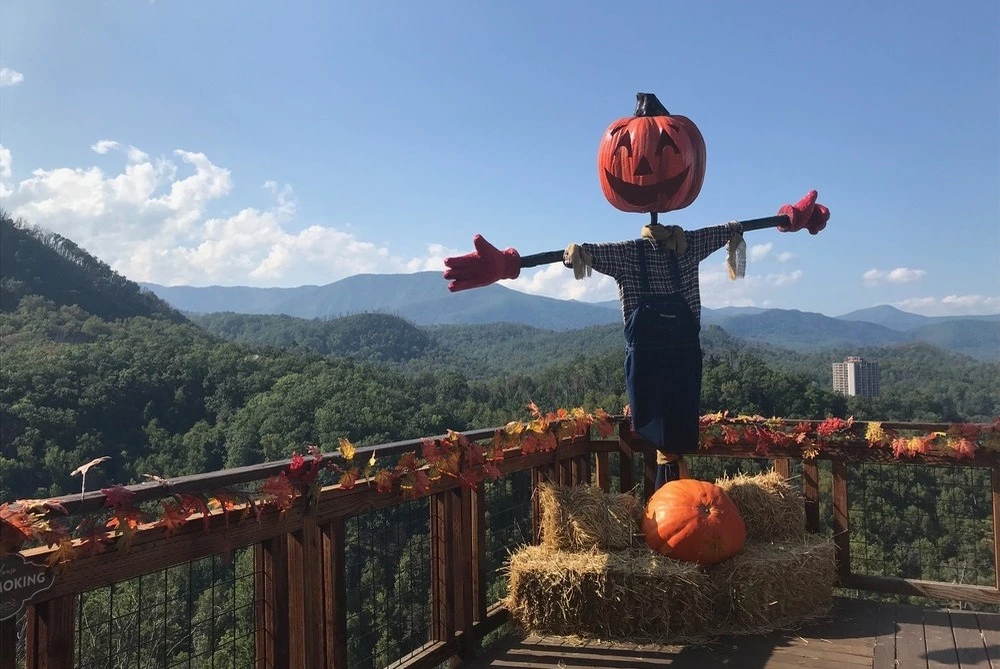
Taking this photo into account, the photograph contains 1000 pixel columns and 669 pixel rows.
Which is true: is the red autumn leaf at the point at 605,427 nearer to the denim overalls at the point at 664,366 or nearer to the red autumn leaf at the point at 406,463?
the denim overalls at the point at 664,366

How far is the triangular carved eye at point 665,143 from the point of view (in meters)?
3.66

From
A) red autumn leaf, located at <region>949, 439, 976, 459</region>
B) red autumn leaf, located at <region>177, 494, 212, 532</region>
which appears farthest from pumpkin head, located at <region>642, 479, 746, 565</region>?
red autumn leaf, located at <region>177, 494, 212, 532</region>

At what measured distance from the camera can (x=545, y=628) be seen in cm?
338

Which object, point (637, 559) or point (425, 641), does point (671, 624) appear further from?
point (425, 641)

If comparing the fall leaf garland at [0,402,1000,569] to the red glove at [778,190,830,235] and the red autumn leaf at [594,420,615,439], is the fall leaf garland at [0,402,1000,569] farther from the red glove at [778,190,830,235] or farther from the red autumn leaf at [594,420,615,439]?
the red glove at [778,190,830,235]

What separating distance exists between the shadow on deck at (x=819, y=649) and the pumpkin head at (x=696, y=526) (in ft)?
1.29

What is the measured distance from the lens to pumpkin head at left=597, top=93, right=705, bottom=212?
12.1 feet

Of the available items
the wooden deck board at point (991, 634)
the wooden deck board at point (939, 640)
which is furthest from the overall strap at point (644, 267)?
the wooden deck board at point (991, 634)

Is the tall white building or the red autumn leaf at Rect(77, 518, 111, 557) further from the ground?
the red autumn leaf at Rect(77, 518, 111, 557)

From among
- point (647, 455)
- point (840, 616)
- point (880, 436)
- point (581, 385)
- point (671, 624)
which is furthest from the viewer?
point (581, 385)

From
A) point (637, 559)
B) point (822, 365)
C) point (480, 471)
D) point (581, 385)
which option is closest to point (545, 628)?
point (637, 559)

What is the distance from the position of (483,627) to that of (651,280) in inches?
74.1

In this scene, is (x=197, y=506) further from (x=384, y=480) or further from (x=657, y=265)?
(x=657, y=265)

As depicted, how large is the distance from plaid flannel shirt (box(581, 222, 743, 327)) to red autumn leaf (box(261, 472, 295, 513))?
199 cm
